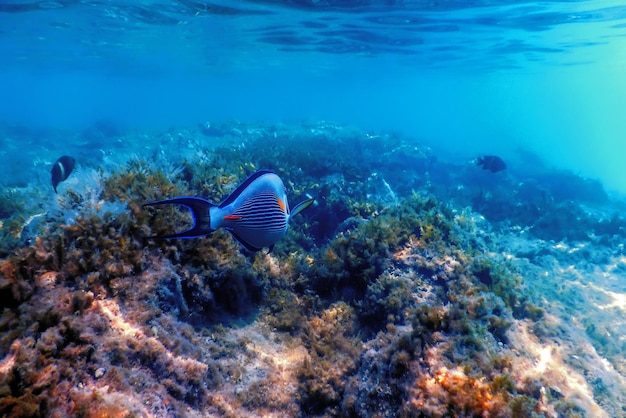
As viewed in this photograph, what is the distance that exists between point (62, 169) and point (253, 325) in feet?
16.8

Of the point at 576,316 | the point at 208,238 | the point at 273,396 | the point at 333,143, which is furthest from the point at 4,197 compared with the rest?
the point at 333,143

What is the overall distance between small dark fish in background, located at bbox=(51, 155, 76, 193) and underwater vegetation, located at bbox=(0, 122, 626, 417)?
2.98ft

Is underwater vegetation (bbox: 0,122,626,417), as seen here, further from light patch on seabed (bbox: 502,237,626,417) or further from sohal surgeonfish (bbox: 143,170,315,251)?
sohal surgeonfish (bbox: 143,170,315,251)


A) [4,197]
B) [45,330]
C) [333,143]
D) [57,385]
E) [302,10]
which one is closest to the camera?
[57,385]

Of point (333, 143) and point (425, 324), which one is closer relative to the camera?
point (425, 324)

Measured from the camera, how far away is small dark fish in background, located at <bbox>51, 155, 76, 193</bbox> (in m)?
6.40

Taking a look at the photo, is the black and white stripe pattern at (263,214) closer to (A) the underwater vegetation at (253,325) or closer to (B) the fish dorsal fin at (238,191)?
(B) the fish dorsal fin at (238,191)

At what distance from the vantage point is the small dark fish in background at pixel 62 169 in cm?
640

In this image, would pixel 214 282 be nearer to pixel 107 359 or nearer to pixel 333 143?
pixel 107 359

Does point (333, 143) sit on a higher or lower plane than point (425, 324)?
lower

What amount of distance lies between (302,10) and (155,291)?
67.4ft

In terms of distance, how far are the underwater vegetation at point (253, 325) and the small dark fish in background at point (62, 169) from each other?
35.8 inches

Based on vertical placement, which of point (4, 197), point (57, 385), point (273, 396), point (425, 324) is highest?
point (57, 385)

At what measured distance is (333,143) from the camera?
74.7 ft
